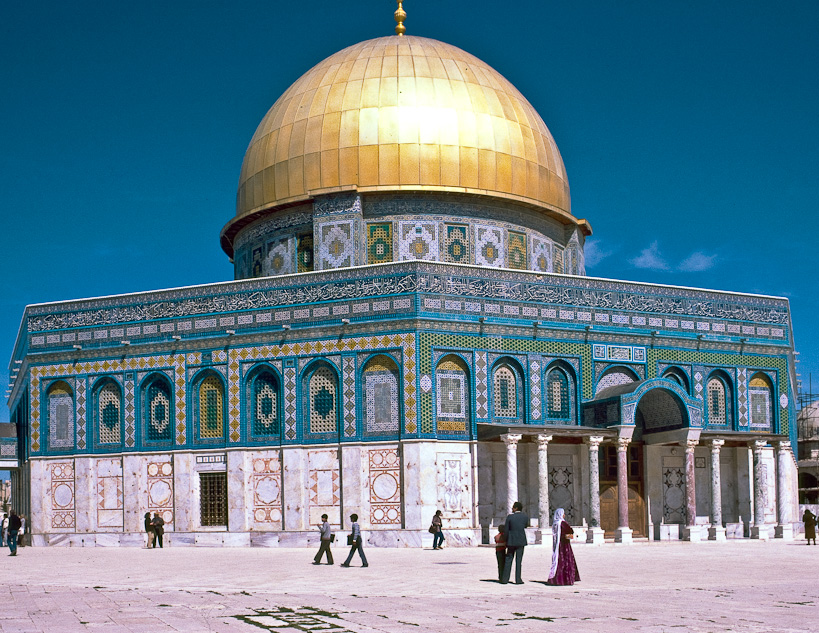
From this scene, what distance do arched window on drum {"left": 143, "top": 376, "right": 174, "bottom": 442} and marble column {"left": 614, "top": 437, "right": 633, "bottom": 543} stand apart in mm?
11930

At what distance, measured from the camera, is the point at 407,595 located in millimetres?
15695

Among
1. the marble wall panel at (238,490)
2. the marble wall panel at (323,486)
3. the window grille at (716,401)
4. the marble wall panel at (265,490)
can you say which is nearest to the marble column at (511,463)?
the marble wall panel at (323,486)

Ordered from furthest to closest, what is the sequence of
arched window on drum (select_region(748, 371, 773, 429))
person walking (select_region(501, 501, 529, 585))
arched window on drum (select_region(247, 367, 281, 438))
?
1. arched window on drum (select_region(748, 371, 773, 429))
2. arched window on drum (select_region(247, 367, 281, 438))
3. person walking (select_region(501, 501, 529, 585))

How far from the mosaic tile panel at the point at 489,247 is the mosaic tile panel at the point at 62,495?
1298 centimetres

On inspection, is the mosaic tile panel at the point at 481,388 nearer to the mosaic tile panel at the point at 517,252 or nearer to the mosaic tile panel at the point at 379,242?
the mosaic tile panel at the point at 379,242

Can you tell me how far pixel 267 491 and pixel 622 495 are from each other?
9147 millimetres

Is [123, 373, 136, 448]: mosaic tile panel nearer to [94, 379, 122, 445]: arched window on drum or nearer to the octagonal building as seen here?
the octagonal building

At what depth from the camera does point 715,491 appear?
3114 cm

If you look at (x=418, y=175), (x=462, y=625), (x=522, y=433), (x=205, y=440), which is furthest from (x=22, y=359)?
(x=462, y=625)

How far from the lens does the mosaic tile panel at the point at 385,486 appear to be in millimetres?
29312

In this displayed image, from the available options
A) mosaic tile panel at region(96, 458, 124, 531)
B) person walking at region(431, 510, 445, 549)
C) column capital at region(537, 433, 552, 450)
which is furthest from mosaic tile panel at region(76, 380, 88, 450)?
column capital at region(537, 433, 552, 450)

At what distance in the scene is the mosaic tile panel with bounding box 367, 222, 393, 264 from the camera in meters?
34.1

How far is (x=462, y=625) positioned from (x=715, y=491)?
20.1 metres

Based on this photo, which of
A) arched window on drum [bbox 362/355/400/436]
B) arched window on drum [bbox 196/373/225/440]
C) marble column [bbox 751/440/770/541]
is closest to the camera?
arched window on drum [bbox 362/355/400/436]
